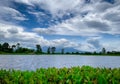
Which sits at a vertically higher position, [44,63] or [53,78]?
[53,78]

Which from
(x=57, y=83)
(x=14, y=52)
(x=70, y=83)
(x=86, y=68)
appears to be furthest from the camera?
(x=14, y=52)

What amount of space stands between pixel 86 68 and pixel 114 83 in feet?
7.42

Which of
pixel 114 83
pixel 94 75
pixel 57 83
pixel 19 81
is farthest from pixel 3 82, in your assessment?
pixel 114 83

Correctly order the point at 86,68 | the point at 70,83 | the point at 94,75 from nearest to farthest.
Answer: the point at 70,83
the point at 94,75
the point at 86,68

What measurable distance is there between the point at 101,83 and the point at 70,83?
1.04m

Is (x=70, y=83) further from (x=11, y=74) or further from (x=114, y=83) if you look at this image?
(x=11, y=74)

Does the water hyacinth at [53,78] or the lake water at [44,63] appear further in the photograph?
the lake water at [44,63]

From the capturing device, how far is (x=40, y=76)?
704 cm

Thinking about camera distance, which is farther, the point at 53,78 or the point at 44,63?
the point at 44,63

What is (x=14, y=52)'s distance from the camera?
562 feet

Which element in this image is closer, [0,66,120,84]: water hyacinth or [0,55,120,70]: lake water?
[0,66,120,84]: water hyacinth

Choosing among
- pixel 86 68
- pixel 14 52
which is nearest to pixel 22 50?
pixel 14 52

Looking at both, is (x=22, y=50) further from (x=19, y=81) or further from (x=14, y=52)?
(x=19, y=81)

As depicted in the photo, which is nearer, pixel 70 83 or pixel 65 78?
pixel 70 83
